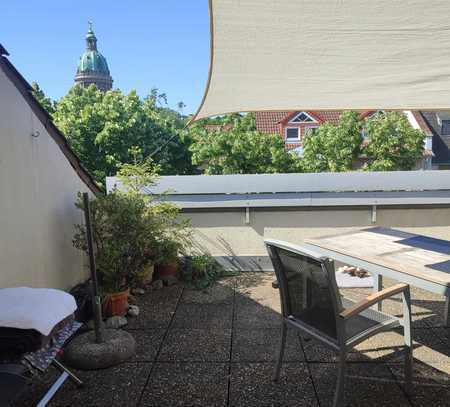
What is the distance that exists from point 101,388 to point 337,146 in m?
20.4

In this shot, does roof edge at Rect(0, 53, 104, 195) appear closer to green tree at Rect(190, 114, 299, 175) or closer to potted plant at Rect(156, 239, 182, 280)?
potted plant at Rect(156, 239, 182, 280)

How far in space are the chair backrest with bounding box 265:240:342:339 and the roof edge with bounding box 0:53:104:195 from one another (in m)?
2.39

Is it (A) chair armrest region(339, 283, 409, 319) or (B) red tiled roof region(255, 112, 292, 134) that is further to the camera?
(B) red tiled roof region(255, 112, 292, 134)

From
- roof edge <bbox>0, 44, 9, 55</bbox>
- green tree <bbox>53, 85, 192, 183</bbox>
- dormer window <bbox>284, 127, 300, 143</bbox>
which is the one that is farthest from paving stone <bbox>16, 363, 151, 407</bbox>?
dormer window <bbox>284, 127, 300, 143</bbox>

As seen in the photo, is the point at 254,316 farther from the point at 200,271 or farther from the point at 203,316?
the point at 200,271

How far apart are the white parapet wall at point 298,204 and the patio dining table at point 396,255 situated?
1030 millimetres

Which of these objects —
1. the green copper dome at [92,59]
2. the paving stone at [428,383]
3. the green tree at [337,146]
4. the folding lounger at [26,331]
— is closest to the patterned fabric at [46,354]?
the folding lounger at [26,331]

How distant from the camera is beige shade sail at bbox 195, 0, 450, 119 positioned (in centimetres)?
212

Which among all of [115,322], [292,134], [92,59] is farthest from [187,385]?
[92,59]

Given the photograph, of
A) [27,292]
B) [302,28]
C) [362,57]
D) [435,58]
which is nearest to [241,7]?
[302,28]

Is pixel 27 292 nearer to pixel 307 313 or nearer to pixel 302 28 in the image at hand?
pixel 307 313

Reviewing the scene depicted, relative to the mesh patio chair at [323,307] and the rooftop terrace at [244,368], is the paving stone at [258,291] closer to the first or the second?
the rooftop terrace at [244,368]

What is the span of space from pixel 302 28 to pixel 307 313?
1.68 m

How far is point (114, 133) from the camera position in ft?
62.8
